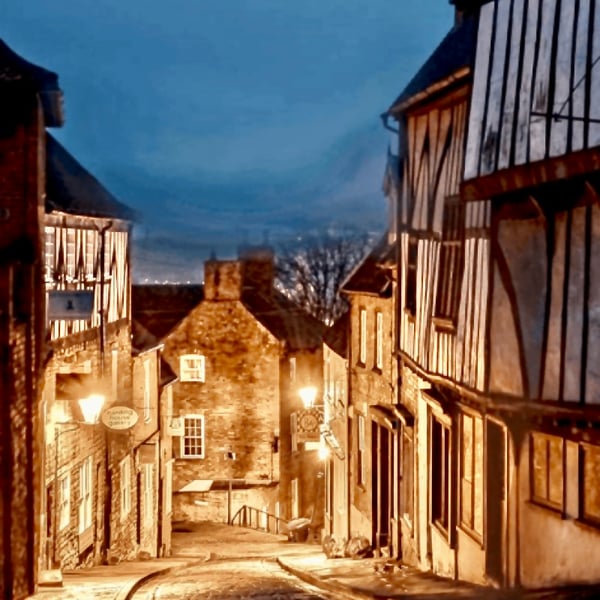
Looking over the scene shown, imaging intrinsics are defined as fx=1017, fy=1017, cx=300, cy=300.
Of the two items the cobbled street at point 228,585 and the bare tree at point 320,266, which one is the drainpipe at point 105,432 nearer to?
the cobbled street at point 228,585

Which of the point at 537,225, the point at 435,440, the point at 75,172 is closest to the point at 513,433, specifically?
the point at 537,225

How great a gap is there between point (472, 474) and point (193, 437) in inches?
908

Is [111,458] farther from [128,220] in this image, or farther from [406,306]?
[406,306]

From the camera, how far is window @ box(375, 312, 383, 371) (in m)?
20.0

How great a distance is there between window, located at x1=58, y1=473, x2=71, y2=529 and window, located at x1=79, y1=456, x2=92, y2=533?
0.87 metres

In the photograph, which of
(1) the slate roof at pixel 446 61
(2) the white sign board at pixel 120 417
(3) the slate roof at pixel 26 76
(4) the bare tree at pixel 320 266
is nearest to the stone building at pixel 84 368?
(2) the white sign board at pixel 120 417

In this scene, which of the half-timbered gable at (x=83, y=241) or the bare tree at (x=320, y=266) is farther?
the bare tree at (x=320, y=266)

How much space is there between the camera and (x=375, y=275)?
20891 mm

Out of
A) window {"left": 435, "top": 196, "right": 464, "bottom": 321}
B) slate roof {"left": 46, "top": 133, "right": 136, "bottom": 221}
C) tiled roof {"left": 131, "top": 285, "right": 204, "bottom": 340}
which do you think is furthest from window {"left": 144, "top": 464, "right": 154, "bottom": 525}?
window {"left": 435, "top": 196, "right": 464, "bottom": 321}

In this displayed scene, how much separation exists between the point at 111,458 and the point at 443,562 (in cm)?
965

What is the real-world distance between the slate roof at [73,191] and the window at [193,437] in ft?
43.8

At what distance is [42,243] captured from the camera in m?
16.2

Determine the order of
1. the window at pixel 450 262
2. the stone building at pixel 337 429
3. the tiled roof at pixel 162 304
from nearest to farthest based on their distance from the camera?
the window at pixel 450 262 → the stone building at pixel 337 429 → the tiled roof at pixel 162 304

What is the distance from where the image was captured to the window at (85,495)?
1973 centimetres
